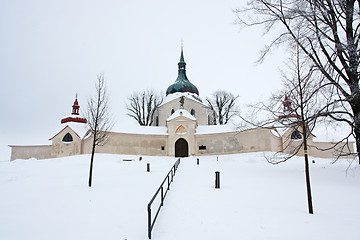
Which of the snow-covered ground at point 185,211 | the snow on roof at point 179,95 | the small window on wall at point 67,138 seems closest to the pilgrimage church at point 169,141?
the small window on wall at point 67,138

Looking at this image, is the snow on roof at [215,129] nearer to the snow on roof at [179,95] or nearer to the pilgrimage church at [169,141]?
the pilgrimage church at [169,141]

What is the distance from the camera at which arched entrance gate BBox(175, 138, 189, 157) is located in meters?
27.4

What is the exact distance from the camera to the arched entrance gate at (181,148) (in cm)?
2741

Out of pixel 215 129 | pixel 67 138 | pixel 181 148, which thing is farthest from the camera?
pixel 215 129

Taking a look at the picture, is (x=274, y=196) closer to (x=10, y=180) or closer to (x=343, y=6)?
(x=343, y=6)

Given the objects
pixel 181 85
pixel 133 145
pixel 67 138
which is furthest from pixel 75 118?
pixel 181 85

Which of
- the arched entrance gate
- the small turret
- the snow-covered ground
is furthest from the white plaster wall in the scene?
the snow-covered ground

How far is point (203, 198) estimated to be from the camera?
7.36 metres

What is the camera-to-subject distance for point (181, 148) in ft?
90.2


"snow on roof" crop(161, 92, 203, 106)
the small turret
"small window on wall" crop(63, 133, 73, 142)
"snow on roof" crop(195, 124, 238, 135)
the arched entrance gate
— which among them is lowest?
the arched entrance gate

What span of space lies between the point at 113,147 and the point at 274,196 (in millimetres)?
21508

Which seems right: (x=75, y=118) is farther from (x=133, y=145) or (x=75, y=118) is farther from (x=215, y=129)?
(x=215, y=129)

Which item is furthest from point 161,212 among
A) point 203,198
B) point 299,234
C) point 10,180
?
point 10,180

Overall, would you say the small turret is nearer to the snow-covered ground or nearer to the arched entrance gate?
the arched entrance gate
